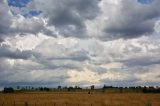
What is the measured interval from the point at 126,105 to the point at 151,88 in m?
84.6

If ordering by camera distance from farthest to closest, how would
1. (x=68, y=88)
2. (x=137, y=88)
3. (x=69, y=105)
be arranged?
1. (x=68, y=88)
2. (x=137, y=88)
3. (x=69, y=105)

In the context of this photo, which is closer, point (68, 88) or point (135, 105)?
point (135, 105)

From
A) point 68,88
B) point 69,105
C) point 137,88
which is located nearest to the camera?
point 69,105

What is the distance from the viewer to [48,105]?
2985 inches

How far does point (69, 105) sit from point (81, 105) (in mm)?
2648

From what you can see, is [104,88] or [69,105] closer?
[69,105]

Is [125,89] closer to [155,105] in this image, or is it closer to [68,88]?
[68,88]

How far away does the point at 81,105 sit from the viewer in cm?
7325

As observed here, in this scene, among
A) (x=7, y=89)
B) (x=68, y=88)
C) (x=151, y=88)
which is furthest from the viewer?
(x=68, y=88)

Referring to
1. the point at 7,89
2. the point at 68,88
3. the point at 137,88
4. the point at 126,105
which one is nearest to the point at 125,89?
the point at 137,88

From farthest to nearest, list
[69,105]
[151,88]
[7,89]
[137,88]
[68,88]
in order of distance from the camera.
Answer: [68,88] < [7,89] < [137,88] < [151,88] < [69,105]

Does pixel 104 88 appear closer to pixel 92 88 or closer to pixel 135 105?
pixel 92 88

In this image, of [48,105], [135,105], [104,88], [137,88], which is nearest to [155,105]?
[135,105]

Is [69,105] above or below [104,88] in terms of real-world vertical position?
below
